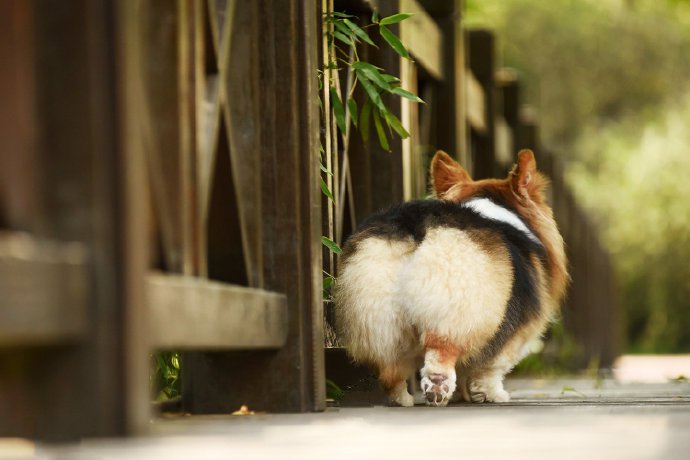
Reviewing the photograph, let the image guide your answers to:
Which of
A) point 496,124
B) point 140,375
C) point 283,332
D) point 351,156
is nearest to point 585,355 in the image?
point 496,124

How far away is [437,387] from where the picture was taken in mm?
3928

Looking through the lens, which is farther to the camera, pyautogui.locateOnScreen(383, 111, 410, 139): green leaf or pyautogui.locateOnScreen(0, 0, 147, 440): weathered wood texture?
pyautogui.locateOnScreen(383, 111, 410, 139): green leaf

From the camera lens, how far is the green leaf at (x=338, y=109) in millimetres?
4453

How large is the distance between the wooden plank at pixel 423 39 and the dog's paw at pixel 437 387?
68.8 inches

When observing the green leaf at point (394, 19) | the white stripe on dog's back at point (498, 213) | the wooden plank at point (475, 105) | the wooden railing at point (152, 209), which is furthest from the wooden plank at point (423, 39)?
the wooden railing at point (152, 209)

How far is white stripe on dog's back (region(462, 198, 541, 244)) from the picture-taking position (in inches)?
182

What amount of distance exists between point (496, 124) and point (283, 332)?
5.83m

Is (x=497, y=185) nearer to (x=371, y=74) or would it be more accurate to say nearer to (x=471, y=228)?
(x=371, y=74)

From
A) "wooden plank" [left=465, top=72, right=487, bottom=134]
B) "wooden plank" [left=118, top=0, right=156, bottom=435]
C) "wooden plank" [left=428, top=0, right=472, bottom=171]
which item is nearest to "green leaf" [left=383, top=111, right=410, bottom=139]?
"wooden plank" [left=428, top=0, right=472, bottom=171]

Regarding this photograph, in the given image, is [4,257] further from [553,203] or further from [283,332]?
[553,203]

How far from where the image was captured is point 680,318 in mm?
25453

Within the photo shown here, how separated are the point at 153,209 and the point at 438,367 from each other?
1750mm

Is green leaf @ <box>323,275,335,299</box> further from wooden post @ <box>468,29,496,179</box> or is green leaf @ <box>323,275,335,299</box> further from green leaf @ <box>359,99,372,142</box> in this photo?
wooden post @ <box>468,29,496,179</box>

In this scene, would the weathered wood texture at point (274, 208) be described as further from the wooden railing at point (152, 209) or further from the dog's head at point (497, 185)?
the dog's head at point (497, 185)
